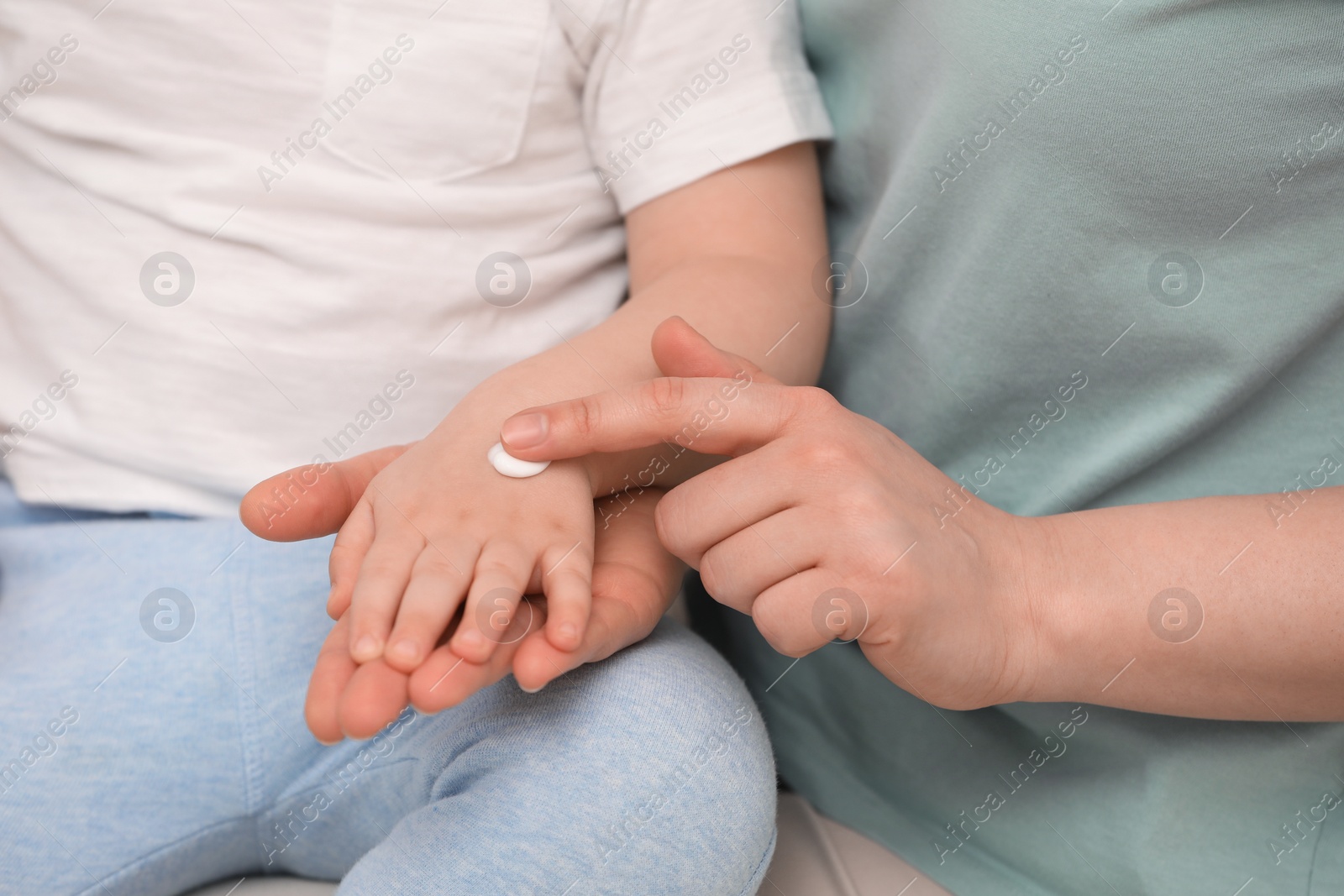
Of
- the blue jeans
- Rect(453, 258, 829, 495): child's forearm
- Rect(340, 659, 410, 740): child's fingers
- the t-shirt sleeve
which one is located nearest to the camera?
Rect(340, 659, 410, 740): child's fingers

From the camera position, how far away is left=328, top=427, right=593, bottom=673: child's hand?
1.74 ft

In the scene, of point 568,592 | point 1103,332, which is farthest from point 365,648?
point 1103,332

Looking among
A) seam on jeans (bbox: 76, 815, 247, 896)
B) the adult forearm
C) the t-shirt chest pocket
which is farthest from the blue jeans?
the t-shirt chest pocket

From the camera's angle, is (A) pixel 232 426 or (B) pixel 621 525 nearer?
(B) pixel 621 525

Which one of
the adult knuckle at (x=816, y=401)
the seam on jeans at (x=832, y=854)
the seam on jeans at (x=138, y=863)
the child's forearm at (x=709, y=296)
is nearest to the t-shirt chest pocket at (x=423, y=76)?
the child's forearm at (x=709, y=296)

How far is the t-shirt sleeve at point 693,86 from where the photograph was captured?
824 millimetres

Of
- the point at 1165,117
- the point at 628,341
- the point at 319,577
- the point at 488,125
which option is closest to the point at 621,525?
the point at 628,341

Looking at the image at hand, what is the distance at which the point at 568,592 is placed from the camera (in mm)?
560

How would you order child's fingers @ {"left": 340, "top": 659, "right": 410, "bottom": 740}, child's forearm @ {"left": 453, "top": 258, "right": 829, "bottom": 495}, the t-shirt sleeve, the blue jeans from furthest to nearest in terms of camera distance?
the t-shirt sleeve, child's forearm @ {"left": 453, "top": 258, "right": 829, "bottom": 495}, the blue jeans, child's fingers @ {"left": 340, "top": 659, "right": 410, "bottom": 740}

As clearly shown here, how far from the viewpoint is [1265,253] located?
2.32ft

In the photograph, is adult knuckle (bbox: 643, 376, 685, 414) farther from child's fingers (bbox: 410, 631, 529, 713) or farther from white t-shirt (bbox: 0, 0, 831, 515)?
white t-shirt (bbox: 0, 0, 831, 515)

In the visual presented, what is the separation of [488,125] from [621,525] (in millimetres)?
372

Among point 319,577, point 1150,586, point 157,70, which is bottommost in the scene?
point 319,577

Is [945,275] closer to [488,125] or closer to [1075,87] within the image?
[1075,87]
